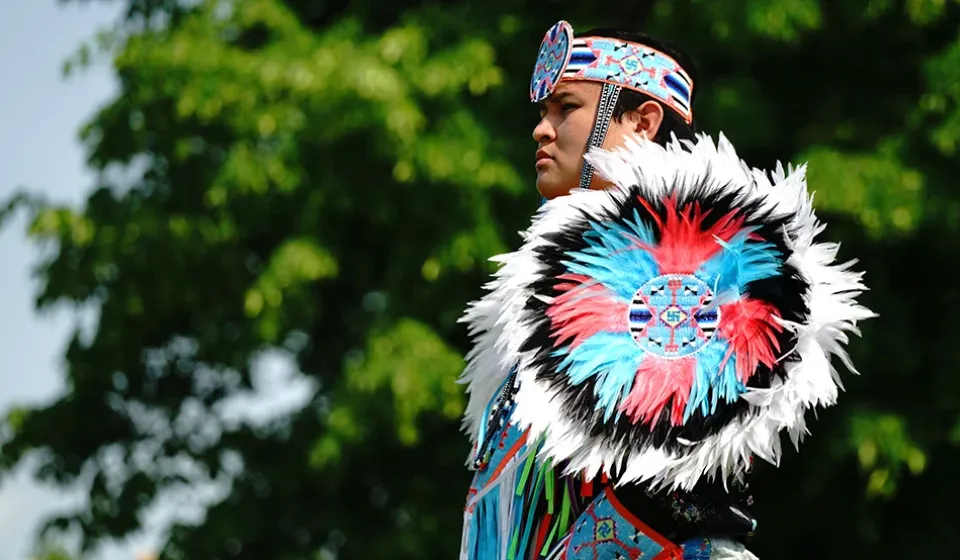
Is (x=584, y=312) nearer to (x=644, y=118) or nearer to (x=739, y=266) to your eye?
(x=739, y=266)

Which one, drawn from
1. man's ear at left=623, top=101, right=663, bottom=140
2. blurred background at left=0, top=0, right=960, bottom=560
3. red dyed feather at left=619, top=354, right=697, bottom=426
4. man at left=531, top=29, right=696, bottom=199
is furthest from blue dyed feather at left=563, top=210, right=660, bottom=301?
blurred background at left=0, top=0, right=960, bottom=560

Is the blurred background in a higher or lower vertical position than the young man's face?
higher

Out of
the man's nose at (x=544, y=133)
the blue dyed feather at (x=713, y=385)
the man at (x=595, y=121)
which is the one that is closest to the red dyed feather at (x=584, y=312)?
the blue dyed feather at (x=713, y=385)

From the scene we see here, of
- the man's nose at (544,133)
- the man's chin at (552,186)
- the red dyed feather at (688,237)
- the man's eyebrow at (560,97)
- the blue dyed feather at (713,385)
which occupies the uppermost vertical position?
the man's eyebrow at (560,97)

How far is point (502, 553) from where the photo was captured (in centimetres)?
269

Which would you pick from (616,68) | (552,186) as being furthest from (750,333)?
(616,68)

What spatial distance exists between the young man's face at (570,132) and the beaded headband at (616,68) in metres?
0.02

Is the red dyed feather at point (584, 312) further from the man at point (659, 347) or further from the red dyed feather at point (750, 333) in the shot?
the red dyed feather at point (750, 333)

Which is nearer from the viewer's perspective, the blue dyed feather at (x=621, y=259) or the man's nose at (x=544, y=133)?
the blue dyed feather at (x=621, y=259)

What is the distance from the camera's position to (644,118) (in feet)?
9.39

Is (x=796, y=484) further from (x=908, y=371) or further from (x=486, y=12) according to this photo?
(x=486, y=12)

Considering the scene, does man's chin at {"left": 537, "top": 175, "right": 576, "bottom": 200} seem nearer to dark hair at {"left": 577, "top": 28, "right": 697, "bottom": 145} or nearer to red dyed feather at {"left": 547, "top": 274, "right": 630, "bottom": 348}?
dark hair at {"left": 577, "top": 28, "right": 697, "bottom": 145}

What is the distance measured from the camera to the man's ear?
9.37 ft

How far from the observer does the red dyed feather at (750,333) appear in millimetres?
2425
